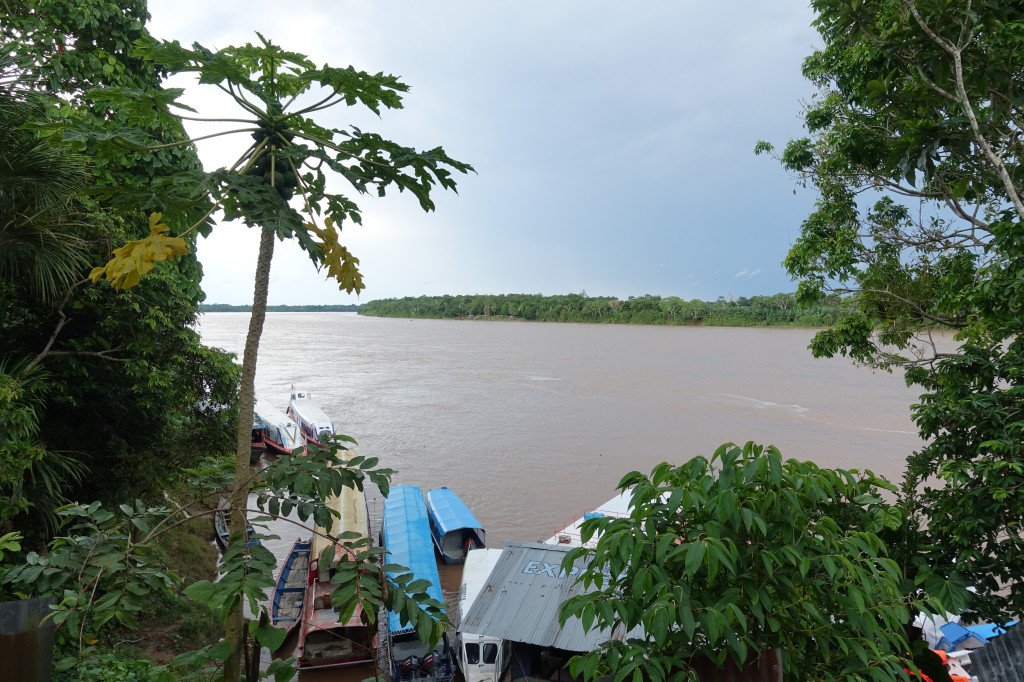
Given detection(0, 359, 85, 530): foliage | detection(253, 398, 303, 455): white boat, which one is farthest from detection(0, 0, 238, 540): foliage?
detection(253, 398, 303, 455): white boat

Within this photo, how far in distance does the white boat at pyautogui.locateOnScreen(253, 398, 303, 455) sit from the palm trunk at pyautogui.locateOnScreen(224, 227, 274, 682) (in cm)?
1538

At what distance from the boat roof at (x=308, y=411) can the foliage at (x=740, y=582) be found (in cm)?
1545

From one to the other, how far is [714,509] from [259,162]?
1652 millimetres

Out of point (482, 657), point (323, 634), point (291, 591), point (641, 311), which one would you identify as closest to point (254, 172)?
point (482, 657)

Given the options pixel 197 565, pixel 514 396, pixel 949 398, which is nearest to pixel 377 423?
pixel 514 396

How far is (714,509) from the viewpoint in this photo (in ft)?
5.57

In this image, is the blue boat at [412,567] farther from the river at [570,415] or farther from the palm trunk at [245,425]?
the palm trunk at [245,425]

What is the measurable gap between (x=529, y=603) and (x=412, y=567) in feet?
7.91

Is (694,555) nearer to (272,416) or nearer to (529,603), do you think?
(529,603)

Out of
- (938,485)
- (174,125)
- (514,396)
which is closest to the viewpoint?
(174,125)

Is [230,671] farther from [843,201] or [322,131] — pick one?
[843,201]

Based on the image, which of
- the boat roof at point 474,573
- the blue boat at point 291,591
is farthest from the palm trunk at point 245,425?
the blue boat at point 291,591

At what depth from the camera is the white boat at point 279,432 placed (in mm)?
16047

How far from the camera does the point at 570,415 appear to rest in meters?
19.0
